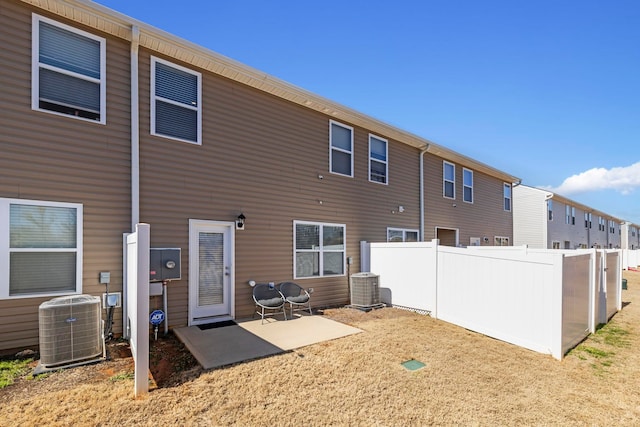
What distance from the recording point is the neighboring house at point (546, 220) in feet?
66.9

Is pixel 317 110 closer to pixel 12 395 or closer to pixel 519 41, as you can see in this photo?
pixel 519 41

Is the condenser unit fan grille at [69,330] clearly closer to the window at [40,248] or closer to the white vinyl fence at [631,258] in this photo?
the window at [40,248]

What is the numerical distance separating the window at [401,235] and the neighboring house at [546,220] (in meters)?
13.2

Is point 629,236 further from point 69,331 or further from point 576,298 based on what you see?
point 69,331

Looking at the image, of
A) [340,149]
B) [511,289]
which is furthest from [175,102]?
[511,289]

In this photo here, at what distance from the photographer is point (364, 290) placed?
7.78 m

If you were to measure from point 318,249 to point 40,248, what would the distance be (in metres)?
5.26

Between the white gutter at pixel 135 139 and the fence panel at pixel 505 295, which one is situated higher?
the white gutter at pixel 135 139

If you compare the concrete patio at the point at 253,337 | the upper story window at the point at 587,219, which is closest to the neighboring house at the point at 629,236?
the upper story window at the point at 587,219

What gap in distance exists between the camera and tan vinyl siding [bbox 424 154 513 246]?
11.7 meters

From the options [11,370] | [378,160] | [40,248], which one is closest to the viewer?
[11,370]

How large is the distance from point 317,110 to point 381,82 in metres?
4.81

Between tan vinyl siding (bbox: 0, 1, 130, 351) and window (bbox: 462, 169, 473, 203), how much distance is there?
12.1 m

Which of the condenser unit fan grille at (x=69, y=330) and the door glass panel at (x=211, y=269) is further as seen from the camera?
the door glass panel at (x=211, y=269)
